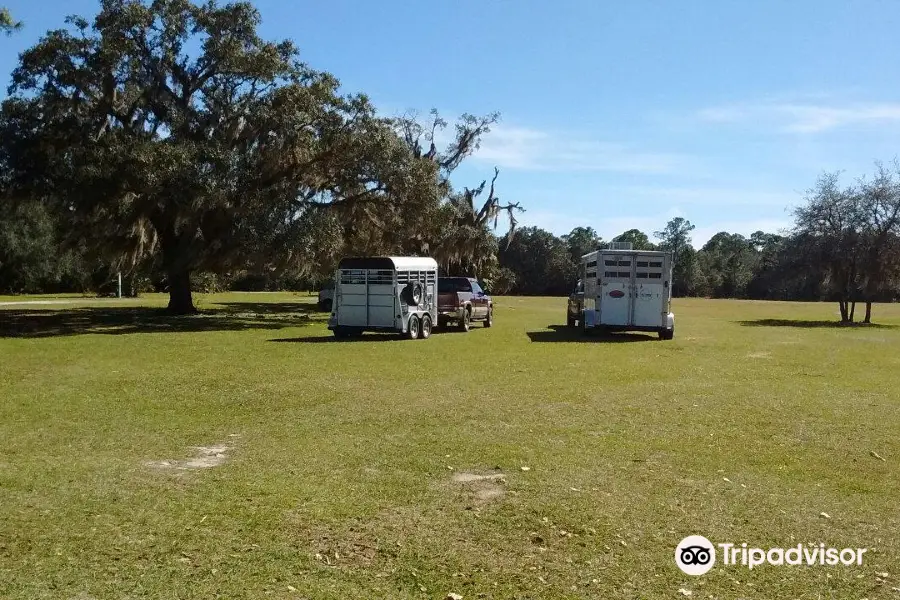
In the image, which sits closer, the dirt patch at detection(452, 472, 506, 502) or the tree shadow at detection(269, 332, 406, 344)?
the dirt patch at detection(452, 472, 506, 502)

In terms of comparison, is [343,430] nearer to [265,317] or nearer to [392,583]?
[392,583]

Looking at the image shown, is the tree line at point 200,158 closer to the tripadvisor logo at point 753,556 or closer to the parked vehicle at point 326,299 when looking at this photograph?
the parked vehicle at point 326,299

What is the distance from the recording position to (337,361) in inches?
634

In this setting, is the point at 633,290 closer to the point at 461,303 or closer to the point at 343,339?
the point at 461,303

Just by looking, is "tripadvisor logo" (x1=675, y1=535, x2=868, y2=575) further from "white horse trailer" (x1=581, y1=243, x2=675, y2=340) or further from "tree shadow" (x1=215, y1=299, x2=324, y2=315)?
"tree shadow" (x1=215, y1=299, x2=324, y2=315)

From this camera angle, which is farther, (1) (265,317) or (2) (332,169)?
(1) (265,317)

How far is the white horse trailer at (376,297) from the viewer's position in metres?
21.4

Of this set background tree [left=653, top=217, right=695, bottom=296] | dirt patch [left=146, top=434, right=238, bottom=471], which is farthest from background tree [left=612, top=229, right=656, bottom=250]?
dirt patch [left=146, top=434, right=238, bottom=471]

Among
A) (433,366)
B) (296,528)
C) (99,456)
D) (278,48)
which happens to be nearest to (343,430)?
(99,456)

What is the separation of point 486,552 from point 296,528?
134cm

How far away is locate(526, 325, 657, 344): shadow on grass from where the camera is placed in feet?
74.0

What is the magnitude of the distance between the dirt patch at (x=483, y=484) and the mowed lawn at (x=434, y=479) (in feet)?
0.12

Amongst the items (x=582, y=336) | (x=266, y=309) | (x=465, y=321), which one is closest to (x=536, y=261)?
(x=266, y=309)

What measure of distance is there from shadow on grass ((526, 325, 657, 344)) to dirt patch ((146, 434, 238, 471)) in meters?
15.0
